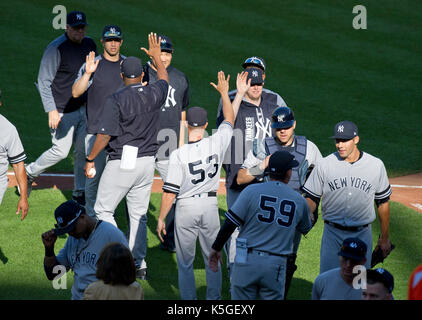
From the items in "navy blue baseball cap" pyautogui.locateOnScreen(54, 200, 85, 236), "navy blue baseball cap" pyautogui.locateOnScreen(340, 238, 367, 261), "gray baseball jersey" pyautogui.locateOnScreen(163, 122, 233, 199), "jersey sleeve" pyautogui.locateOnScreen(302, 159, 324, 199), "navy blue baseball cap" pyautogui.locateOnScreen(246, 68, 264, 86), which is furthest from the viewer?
"navy blue baseball cap" pyautogui.locateOnScreen(246, 68, 264, 86)

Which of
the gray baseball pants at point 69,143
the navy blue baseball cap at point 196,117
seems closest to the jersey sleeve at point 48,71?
the gray baseball pants at point 69,143

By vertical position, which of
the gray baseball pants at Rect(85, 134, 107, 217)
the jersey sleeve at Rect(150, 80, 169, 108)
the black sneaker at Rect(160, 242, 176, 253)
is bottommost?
the black sneaker at Rect(160, 242, 176, 253)

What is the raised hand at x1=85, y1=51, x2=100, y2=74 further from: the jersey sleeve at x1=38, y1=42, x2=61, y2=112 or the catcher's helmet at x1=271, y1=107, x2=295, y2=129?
the catcher's helmet at x1=271, y1=107, x2=295, y2=129

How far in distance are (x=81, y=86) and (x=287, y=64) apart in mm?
9630

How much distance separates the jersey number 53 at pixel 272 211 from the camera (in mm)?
5422

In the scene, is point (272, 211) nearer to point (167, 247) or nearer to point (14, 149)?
point (14, 149)

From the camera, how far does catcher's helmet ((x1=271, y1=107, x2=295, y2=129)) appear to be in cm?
650

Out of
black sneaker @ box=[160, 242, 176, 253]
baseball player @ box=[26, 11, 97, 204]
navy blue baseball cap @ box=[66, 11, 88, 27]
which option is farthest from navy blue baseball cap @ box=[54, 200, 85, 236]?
navy blue baseball cap @ box=[66, 11, 88, 27]

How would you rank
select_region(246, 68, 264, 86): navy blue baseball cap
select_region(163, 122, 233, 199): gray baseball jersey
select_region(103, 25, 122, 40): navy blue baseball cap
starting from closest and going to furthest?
select_region(163, 122, 233, 199): gray baseball jersey, select_region(246, 68, 264, 86): navy blue baseball cap, select_region(103, 25, 122, 40): navy blue baseball cap

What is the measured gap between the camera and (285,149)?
670 centimetres

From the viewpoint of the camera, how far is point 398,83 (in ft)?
53.6

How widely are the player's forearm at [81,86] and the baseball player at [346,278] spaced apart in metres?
3.83

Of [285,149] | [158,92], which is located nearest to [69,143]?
[158,92]

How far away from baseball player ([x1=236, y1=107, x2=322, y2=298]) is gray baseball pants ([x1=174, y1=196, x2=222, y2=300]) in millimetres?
527
